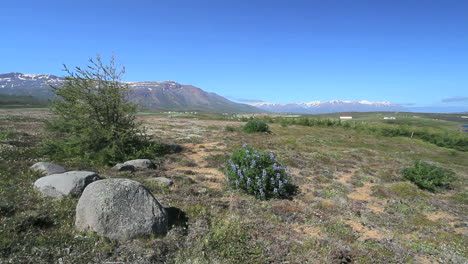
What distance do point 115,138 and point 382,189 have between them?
59.8ft

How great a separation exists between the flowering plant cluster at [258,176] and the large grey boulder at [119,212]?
4.92 metres

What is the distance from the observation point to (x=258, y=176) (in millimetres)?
11281

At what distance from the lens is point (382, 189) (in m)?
13.6

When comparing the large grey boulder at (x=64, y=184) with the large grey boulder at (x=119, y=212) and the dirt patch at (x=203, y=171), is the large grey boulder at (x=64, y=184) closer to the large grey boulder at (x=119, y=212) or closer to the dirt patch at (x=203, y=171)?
the large grey boulder at (x=119, y=212)

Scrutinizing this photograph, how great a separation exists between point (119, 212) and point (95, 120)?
40.1 ft

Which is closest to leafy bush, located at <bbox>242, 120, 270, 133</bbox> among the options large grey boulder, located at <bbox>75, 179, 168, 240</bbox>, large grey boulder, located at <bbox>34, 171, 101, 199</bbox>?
large grey boulder, located at <bbox>34, 171, 101, 199</bbox>

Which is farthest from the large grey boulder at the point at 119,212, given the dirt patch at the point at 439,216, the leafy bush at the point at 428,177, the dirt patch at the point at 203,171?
the leafy bush at the point at 428,177

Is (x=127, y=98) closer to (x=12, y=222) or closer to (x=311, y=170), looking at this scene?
(x=12, y=222)

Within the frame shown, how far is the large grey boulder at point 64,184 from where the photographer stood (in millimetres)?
8508

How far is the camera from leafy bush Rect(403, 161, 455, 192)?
14710mm

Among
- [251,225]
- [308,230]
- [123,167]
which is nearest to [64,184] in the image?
[123,167]

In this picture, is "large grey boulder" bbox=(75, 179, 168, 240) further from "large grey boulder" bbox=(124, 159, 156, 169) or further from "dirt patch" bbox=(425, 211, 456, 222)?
"dirt patch" bbox=(425, 211, 456, 222)

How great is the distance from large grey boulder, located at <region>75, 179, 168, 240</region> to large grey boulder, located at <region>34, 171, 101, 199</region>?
2.26m

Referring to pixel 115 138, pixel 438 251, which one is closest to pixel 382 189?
pixel 438 251
